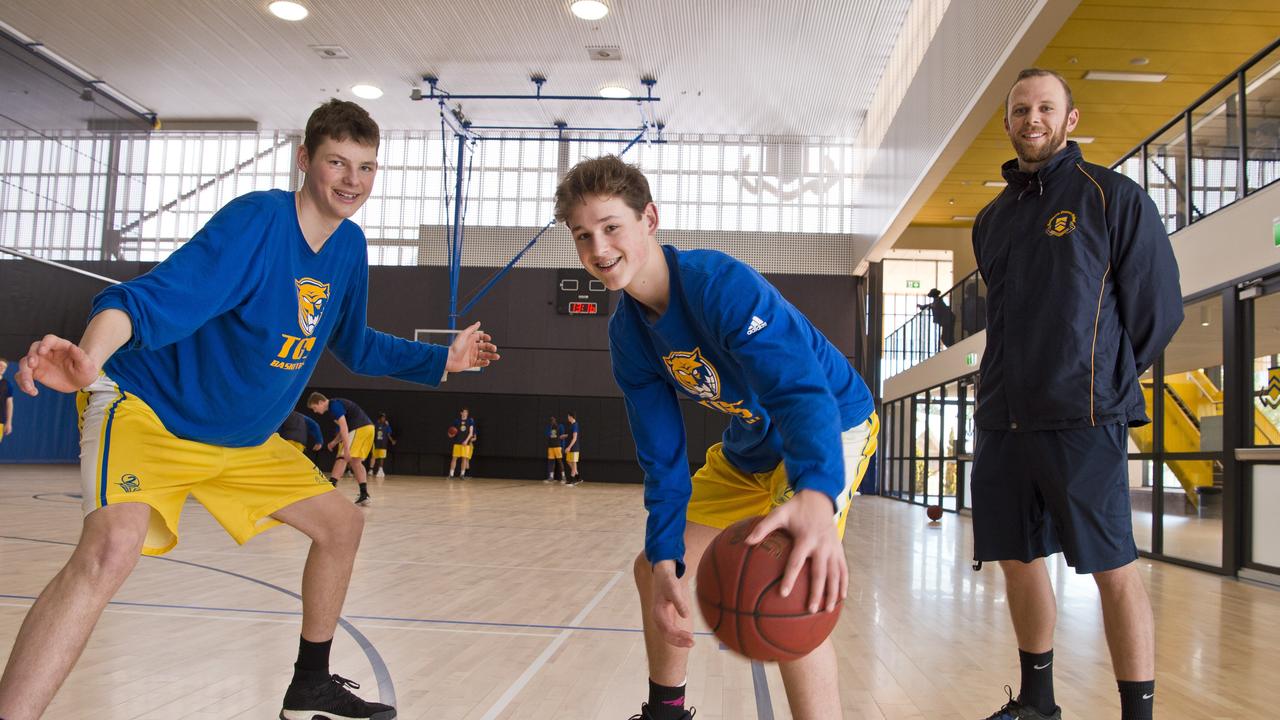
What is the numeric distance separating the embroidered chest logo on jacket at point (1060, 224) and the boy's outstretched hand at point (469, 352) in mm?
1585

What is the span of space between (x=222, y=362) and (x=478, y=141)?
1876cm

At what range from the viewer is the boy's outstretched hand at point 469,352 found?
2766mm

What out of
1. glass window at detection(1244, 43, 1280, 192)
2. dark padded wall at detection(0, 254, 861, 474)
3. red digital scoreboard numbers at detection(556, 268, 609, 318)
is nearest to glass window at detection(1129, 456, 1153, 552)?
glass window at detection(1244, 43, 1280, 192)

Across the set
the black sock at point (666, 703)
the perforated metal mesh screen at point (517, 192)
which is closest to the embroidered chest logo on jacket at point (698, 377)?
the black sock at point (666, 703)

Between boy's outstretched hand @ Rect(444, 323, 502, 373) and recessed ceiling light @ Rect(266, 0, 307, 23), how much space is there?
13.2 m

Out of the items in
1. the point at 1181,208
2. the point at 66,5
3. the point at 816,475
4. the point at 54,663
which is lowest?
the point at 54,663

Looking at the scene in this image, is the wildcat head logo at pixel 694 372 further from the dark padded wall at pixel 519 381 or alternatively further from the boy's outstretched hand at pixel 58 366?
the dark padded wall at pixel 519 381

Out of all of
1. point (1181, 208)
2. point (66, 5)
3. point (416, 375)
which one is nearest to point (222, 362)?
point (416, 375)

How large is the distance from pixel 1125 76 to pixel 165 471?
33.9 feet

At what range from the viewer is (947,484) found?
44.4 ft

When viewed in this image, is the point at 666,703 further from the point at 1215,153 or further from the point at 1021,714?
the point at 1215,153

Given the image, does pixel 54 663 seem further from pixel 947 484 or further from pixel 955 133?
pixel 947 484

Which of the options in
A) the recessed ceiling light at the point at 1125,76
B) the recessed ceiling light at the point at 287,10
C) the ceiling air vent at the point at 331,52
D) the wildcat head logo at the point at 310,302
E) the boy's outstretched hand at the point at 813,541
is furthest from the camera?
the ceiling air vent at the point at 331,52

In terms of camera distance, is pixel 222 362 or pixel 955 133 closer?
pixel 222 362
